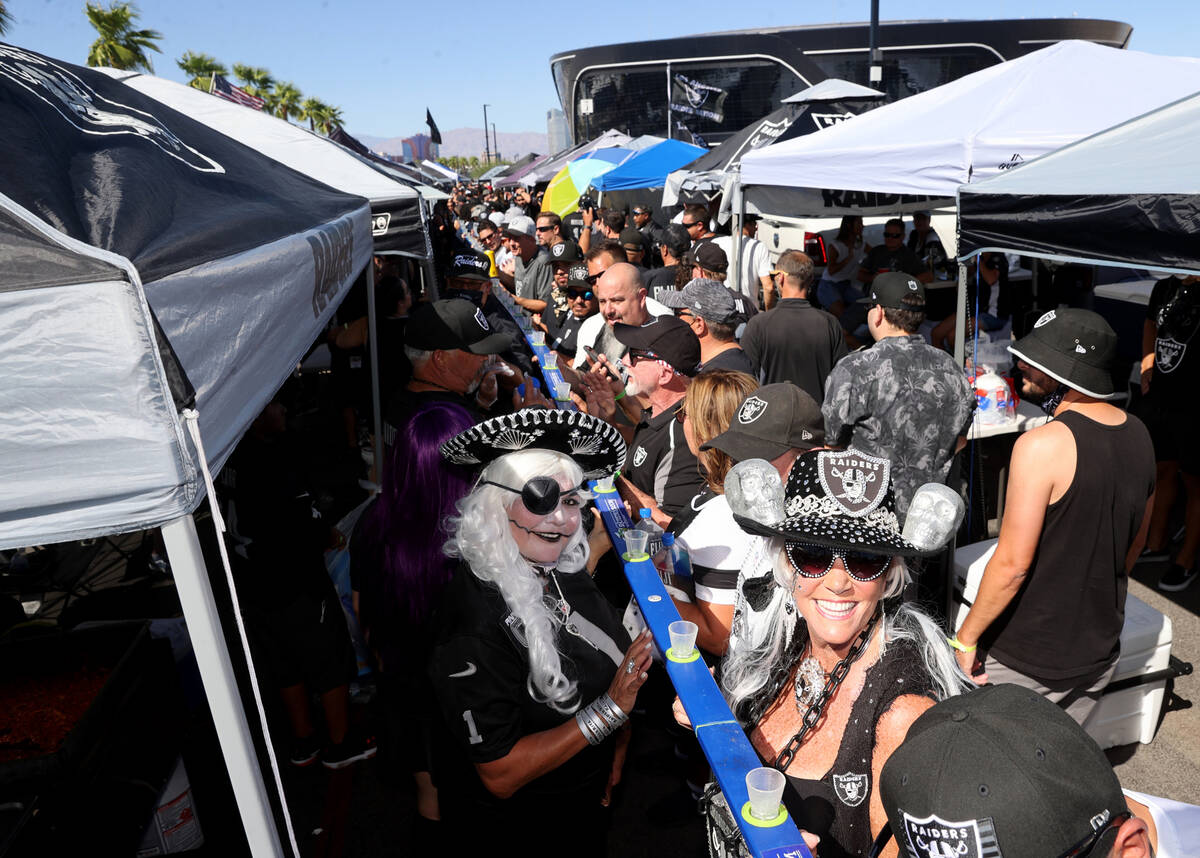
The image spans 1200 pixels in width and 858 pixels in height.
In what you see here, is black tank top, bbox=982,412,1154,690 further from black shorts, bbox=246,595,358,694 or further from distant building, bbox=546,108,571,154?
distant building, bbox=546,108,571,154

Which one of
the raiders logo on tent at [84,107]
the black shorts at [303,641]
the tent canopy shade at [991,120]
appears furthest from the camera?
the tent canopy shade at [991,120]

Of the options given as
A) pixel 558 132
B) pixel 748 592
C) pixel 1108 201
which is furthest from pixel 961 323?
pixel 558 132

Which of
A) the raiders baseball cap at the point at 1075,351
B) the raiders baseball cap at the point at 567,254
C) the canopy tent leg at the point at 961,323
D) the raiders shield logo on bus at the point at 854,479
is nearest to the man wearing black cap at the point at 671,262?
the raiders baseball cap at the point at 567,254

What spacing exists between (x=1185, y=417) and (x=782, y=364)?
249cm

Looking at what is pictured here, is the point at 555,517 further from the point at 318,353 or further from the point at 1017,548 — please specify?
the point at 318,353

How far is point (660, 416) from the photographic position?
12.1 ft

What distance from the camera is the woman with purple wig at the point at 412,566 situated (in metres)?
2.60

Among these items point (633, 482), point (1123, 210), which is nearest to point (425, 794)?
point (633, 482)

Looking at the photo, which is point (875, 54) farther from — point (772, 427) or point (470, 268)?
point (772, 427)

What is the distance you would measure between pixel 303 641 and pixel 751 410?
7.63 feet

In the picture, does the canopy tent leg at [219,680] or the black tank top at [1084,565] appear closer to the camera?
the canopy tent leg at [219,680]

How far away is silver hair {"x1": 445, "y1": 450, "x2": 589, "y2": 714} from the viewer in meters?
2.08

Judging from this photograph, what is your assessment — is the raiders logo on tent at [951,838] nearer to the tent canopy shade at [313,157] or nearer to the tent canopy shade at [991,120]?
the tent canopy shade at [991,120]

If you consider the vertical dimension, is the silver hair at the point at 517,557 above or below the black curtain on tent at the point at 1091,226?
below
